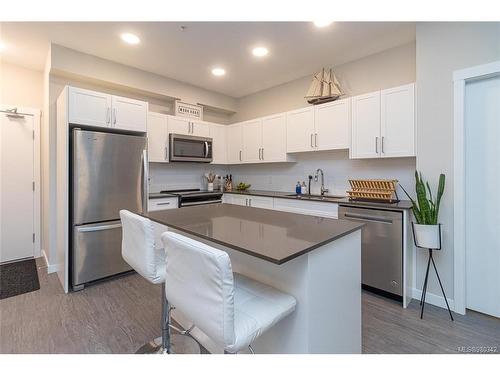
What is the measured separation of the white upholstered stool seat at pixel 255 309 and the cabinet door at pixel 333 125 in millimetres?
2308

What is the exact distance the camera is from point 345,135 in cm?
313

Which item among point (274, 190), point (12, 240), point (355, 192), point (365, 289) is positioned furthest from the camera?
point (274, 190)

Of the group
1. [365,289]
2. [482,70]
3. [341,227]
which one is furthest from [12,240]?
[482,70]

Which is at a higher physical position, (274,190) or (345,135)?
(345,135)

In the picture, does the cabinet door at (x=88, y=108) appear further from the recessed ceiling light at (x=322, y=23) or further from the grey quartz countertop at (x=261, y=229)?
the recessed ceiling light at (x=322, y=23)

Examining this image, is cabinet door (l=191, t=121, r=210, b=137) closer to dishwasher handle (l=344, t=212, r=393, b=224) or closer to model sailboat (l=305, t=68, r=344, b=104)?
model sailboat (l=305, t=68, r=344, b=104)

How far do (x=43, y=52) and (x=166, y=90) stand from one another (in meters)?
1.49

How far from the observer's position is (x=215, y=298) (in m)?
1.02

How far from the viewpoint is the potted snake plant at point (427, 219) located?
223 centimetres

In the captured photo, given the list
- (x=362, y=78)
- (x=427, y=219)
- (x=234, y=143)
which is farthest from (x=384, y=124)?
(x=234, y=143)

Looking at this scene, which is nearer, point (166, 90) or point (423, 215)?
point (423, 215)

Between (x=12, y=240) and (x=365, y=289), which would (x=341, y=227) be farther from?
(x=12, y=240)

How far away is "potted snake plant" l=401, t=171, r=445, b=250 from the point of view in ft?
7.33

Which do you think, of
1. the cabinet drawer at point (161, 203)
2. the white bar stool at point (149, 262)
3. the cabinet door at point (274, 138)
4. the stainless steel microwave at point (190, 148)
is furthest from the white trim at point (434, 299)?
the stainless steel microwave at point (190, 148)
